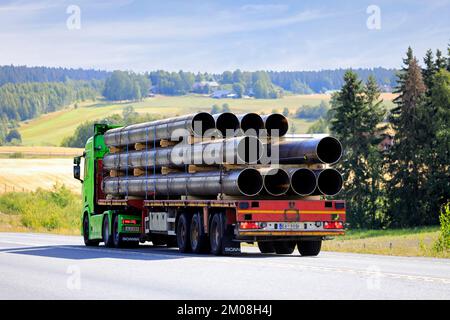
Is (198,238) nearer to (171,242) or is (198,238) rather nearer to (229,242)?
(229,242)

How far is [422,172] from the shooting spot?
300ft

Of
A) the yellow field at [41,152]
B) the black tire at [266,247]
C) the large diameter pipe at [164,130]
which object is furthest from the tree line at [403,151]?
the yellow field at [41,152]

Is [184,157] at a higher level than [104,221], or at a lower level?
higher

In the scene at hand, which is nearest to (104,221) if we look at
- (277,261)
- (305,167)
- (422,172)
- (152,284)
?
(305,167)

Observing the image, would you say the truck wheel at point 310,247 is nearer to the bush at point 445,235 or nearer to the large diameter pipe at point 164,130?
the large diameter pipe at point 164,130

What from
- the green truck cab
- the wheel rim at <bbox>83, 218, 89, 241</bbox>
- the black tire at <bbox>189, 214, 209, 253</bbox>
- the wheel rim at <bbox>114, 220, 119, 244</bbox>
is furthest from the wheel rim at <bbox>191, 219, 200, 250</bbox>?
the wheel rim at <bbox>83, 218, 89, 241</bbox>

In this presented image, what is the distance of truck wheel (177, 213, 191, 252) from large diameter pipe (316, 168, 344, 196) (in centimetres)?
372

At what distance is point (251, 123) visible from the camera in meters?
27.3

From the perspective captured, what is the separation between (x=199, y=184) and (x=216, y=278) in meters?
9.10

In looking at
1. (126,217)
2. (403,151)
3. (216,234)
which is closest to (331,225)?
(216,234)
